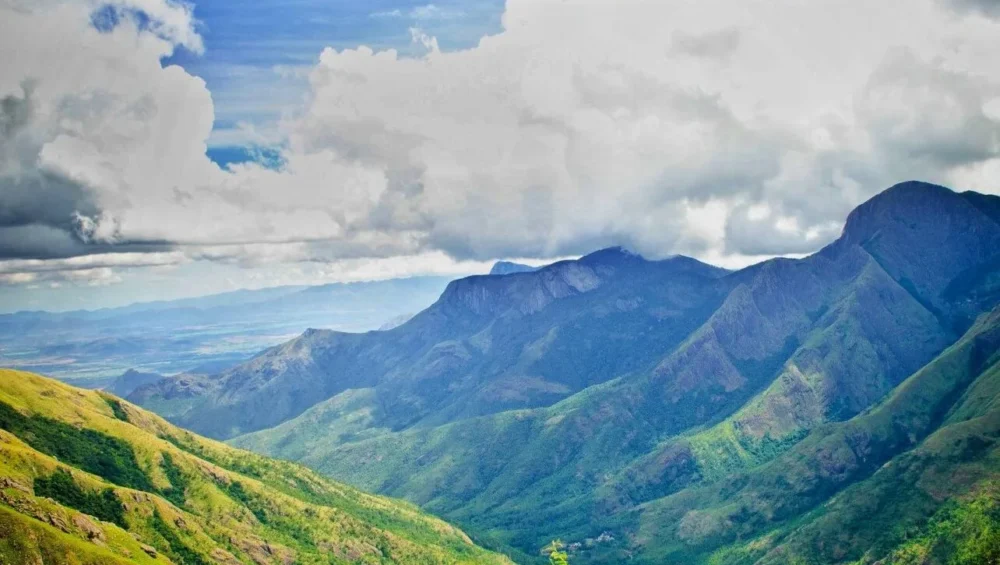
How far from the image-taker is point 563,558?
496ft
